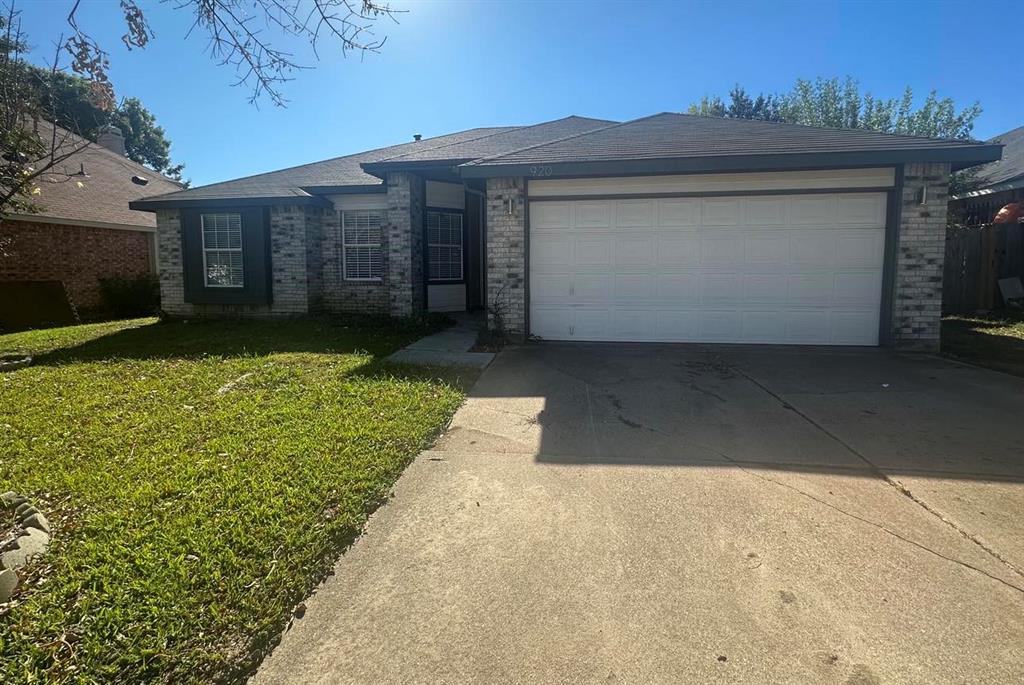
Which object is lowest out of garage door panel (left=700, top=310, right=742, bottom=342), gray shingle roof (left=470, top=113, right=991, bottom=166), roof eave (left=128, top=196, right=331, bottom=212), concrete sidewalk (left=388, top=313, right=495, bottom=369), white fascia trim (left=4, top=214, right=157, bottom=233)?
concrete sidewalk (left=388, top=313, right=495, bottom=369)

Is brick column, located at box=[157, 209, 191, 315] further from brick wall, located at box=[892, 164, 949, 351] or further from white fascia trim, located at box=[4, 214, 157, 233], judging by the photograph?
brick wall, located at box=[892, 164, 949, 351]

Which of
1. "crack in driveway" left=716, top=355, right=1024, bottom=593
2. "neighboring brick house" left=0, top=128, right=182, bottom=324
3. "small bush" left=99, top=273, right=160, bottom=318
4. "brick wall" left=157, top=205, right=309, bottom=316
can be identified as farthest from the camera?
"small bush" left=99, top=273, right=160, bottom=318

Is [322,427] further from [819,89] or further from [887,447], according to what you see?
[819,89]

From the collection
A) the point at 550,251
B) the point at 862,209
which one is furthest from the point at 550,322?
the point at 862,209

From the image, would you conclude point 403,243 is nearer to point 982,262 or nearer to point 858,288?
point 858,288

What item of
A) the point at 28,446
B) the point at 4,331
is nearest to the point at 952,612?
the point at 28,446

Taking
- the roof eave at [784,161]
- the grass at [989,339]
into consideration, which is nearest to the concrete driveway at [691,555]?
the grass at [989,339]

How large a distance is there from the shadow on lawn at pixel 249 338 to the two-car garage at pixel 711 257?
8.79 feet

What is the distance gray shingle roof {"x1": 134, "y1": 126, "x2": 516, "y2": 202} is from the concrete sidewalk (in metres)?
4.38

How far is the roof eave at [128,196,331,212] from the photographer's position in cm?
1254

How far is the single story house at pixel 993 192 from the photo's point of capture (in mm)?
14349

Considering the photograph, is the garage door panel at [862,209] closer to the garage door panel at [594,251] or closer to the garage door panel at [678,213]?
the garage door panel at [678,213]

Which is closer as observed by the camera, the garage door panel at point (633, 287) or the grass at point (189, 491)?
the grass at point (189, 491)

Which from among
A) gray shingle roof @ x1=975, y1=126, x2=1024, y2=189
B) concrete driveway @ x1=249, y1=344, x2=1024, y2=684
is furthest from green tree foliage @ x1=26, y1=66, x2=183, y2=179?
gray shingle roof @ x1=975, y1=126, x2=1024, y2=189
